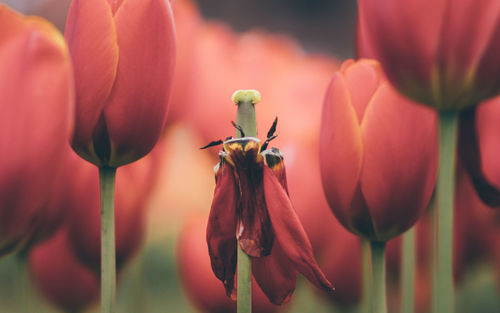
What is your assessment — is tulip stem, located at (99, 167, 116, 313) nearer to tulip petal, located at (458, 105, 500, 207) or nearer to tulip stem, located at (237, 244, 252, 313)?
tulip stem, located at (237, 244, 252, 313)

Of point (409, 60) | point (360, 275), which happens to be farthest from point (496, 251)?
point (409, 60)

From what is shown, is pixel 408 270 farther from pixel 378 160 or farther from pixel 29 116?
pixel 29 116

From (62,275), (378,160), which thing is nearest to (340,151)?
(378,160)

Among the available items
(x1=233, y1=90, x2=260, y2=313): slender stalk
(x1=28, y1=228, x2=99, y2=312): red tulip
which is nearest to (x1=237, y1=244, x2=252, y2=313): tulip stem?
(x1=233, y1=90, x2=260, y2=313): slender stalk

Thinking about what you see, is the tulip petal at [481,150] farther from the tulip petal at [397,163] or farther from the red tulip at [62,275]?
the red tulip at [62,275]

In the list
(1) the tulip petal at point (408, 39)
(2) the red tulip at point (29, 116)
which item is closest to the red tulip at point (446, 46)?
(1) the tulip petal at point (408, 39)

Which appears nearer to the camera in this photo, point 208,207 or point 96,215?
point 96,215
